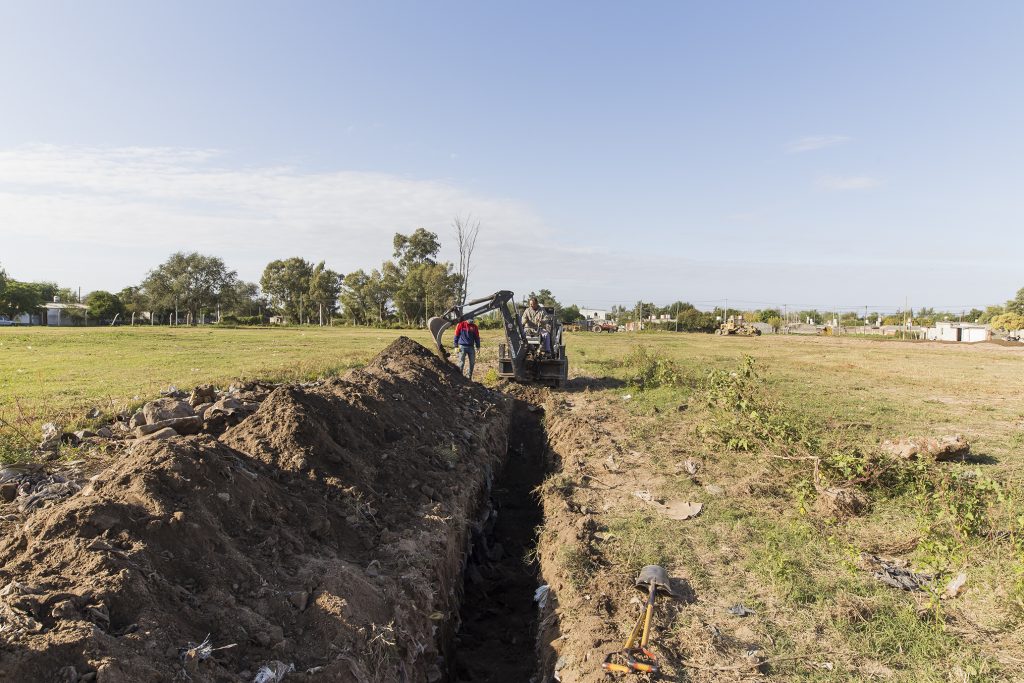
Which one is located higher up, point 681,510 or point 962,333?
point 962,333

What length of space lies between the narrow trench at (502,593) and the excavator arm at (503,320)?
5.02 meters

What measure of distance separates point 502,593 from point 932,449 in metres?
6.02

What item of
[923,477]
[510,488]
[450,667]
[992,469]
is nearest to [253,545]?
[450,667]

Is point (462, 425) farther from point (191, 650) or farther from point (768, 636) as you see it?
point (191, 650)

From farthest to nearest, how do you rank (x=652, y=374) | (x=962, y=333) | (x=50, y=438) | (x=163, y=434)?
(x=962, y=333) → (x=652, y=374) → (x=50, y=438) → (x=163, y=434)

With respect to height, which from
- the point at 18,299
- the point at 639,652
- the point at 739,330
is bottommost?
the point at 639,652

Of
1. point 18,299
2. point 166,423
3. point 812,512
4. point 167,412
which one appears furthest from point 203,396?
point 18,299

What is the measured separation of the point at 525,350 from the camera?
15.3 metres

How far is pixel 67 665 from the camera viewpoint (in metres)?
2.79

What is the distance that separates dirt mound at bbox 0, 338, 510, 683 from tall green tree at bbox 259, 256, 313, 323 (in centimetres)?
6251

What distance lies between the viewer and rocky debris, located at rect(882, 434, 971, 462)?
754cm

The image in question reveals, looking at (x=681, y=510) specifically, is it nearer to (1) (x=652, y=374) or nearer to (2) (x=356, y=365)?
(1) (x=652, y=374)

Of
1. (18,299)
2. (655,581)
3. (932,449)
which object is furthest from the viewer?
(18,299)

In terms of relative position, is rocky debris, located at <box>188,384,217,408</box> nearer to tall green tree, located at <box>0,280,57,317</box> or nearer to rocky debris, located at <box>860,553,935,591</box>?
rocky debris, located at <box>860,553,935,591</box>
